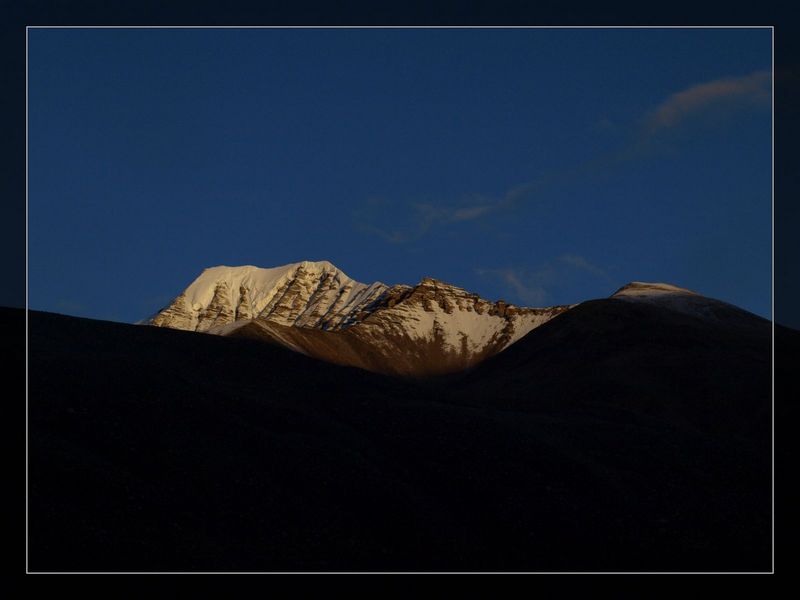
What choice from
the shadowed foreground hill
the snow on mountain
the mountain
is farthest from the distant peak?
the shadowed foreground hill

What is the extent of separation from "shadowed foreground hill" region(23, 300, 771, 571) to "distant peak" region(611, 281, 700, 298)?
300 ft

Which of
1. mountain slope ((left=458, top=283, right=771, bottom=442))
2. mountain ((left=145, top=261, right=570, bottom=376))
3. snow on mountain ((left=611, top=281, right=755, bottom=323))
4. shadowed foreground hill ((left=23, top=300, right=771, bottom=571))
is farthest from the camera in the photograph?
mountain ((left=145, top=261, right=570, bottom=376))

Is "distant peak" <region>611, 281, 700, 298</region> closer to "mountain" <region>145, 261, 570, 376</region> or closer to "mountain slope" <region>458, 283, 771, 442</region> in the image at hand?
"mountain slope" <region>458, 283, 771, 442</region>

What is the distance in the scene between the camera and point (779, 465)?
3694 cm

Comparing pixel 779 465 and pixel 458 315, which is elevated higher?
pixel 458 315

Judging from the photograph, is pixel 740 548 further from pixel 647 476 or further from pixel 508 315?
pixel 508 315

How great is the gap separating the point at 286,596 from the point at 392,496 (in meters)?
7.86

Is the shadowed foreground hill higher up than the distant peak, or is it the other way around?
the distant peak

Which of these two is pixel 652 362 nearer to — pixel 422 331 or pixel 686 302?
pixel 686 302

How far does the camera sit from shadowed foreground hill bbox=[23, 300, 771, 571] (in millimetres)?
25438

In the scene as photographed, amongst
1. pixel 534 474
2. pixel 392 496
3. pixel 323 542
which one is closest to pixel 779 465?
pixel 534 474

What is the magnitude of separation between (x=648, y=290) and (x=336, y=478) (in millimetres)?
113087

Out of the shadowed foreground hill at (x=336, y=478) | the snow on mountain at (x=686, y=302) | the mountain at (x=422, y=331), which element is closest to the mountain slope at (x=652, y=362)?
the snow on mountain at (x=686, y=302)

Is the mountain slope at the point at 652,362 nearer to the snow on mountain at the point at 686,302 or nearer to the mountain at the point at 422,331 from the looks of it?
the snow on mountain at the point at 686,302
